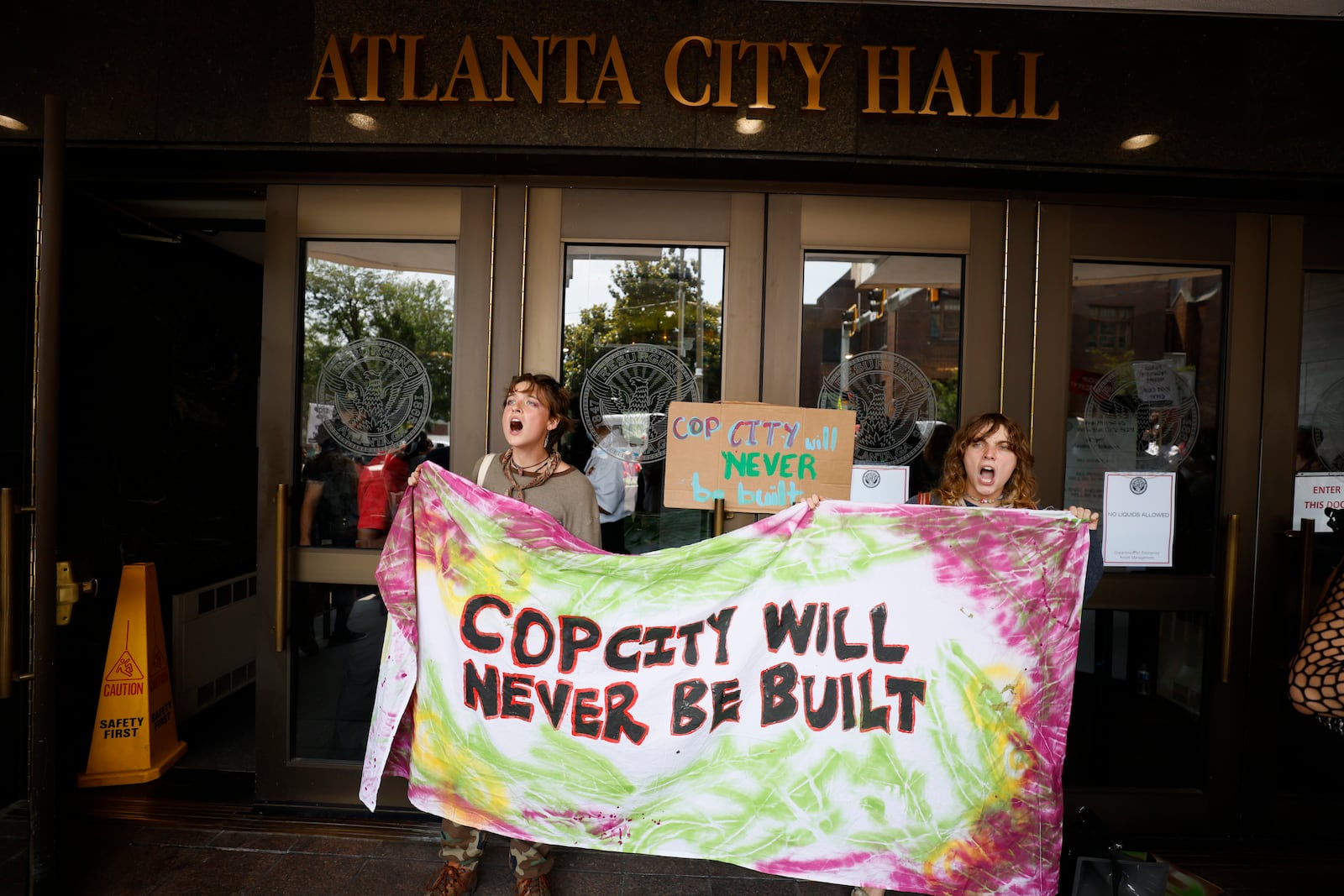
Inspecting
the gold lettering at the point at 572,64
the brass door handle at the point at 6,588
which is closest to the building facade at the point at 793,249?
the gold lettering at the point at 572,64

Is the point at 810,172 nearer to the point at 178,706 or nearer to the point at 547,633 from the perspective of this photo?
the point at 547,633

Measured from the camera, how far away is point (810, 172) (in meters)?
3.25

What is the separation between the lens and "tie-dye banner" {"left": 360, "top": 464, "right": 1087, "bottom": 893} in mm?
2355

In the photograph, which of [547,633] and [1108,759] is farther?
[1108,759]

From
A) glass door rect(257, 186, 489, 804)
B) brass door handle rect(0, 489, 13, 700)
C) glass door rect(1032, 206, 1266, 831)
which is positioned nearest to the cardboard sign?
glass door rect(257, 186, 489, 804)

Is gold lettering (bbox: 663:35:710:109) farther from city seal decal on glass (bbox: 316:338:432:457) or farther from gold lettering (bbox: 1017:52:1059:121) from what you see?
city seal decal on glass (bbox: 316:338:432:457)

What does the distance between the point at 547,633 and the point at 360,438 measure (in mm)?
1523

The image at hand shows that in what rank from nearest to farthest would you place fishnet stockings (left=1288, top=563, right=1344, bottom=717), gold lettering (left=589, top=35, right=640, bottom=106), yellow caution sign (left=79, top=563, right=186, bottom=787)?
fishnet stockings (left=1288, top=563, right=1344, bottom=717), gold lettering (left=589, top=35, right=640, bottom=106), yellow caution sign (left=79, top=563, right=186, bottom=787)

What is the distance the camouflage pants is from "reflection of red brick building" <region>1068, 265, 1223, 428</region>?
2.93 m

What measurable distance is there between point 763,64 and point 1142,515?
8.57 feet

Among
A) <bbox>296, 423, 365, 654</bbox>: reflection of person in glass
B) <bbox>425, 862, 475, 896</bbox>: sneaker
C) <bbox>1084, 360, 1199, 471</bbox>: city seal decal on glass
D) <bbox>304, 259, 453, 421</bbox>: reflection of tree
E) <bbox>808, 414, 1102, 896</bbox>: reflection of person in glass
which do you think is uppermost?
<bbox>304, 259, 453, 421</bbox>: reflection of tree

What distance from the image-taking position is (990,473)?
261 cm

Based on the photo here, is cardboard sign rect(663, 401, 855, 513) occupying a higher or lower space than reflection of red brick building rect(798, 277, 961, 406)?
lower

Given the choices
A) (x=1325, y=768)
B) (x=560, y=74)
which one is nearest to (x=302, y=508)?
(x=560, y=74)
